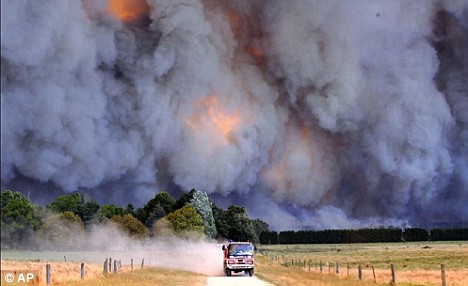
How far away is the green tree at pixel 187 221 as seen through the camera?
145 metres

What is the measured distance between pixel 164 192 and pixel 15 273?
15849cm

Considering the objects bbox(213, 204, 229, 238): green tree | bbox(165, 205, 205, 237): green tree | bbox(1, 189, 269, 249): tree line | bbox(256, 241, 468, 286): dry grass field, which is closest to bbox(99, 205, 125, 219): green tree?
bbox(1, 189, 269, 249): tree line

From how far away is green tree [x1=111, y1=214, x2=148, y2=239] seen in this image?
14300cm

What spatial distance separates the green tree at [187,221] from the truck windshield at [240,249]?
83706 mm

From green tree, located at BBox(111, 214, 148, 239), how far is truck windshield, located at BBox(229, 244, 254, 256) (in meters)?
83.6

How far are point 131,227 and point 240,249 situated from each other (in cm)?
8987

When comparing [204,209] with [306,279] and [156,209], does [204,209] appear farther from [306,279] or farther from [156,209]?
[306,279]

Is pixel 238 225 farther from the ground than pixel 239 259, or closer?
farther from the ground

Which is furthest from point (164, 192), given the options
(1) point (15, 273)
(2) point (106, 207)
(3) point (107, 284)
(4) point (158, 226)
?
(1) point (15, 273)

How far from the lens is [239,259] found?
59438 millimetres

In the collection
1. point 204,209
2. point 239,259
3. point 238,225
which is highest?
point 204,209

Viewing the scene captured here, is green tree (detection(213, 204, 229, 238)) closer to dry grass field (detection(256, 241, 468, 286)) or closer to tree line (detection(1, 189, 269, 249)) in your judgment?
tree line (detection(1, 189, 269, 249))

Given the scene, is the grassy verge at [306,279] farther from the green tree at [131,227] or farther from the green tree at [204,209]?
the green tree at [204,209]

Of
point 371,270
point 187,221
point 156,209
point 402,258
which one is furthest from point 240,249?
point 156,209
